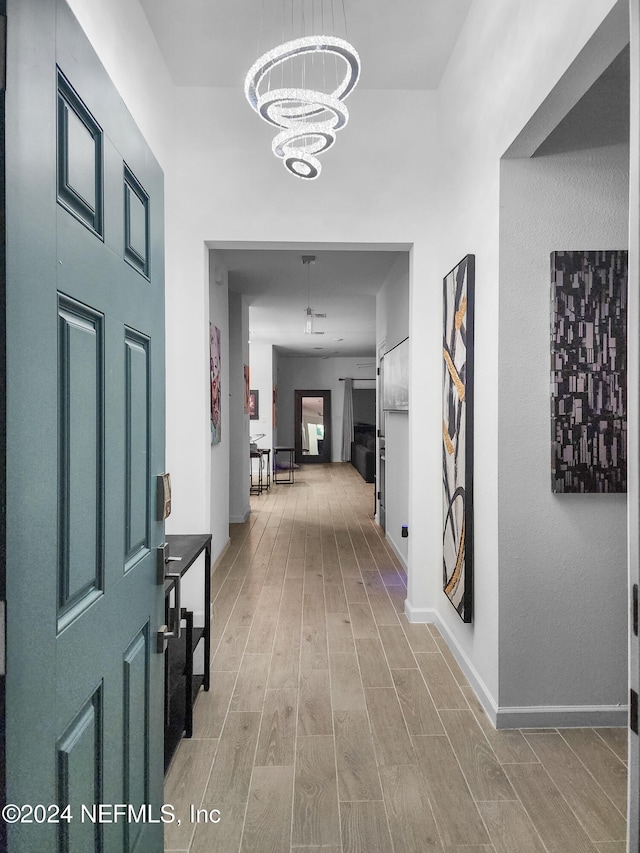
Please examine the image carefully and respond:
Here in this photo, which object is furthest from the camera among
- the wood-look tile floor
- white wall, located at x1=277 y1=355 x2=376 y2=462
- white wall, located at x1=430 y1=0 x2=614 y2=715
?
white wall, located at x1=277 y1=355 x2=376 y2=462

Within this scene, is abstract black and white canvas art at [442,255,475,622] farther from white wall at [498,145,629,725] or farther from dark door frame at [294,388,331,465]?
dark door frame at [294,388,331,465]

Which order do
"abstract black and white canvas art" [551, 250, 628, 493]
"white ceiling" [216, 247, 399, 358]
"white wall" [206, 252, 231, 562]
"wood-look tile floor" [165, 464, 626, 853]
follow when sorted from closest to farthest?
1. "wood-look tile floor" [165, 464, 626, 853]
2. "abstract black and white canvas art" [551, 250, 628, 493]
3. "white wall" [206, 252, 231, 562]
4. "white ceiling" [216, 247, 399, 358]

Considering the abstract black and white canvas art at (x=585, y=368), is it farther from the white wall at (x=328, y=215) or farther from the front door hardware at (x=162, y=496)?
Answer: the front door hardware at (x=162, y=496)

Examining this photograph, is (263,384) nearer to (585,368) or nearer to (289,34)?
(289,34)

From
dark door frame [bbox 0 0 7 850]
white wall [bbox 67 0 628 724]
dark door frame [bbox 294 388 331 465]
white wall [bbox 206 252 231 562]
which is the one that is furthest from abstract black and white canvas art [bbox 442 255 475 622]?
dark door frame [bbox 294 388 331 465]

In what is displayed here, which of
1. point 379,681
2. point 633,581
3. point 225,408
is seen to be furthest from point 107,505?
point 225,408

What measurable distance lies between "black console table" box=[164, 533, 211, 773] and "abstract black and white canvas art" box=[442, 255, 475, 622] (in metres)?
1.26

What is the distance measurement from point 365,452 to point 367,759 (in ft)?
29.1

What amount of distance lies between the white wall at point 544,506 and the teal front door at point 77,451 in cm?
151

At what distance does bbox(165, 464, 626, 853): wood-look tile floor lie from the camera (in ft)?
5.77

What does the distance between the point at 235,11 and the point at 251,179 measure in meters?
0.87

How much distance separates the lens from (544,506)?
7.72ft

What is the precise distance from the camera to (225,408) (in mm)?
5621

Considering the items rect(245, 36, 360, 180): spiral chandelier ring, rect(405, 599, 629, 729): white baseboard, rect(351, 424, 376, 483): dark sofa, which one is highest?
rect(245, 36, 360, 180): spiral chandelier ring
